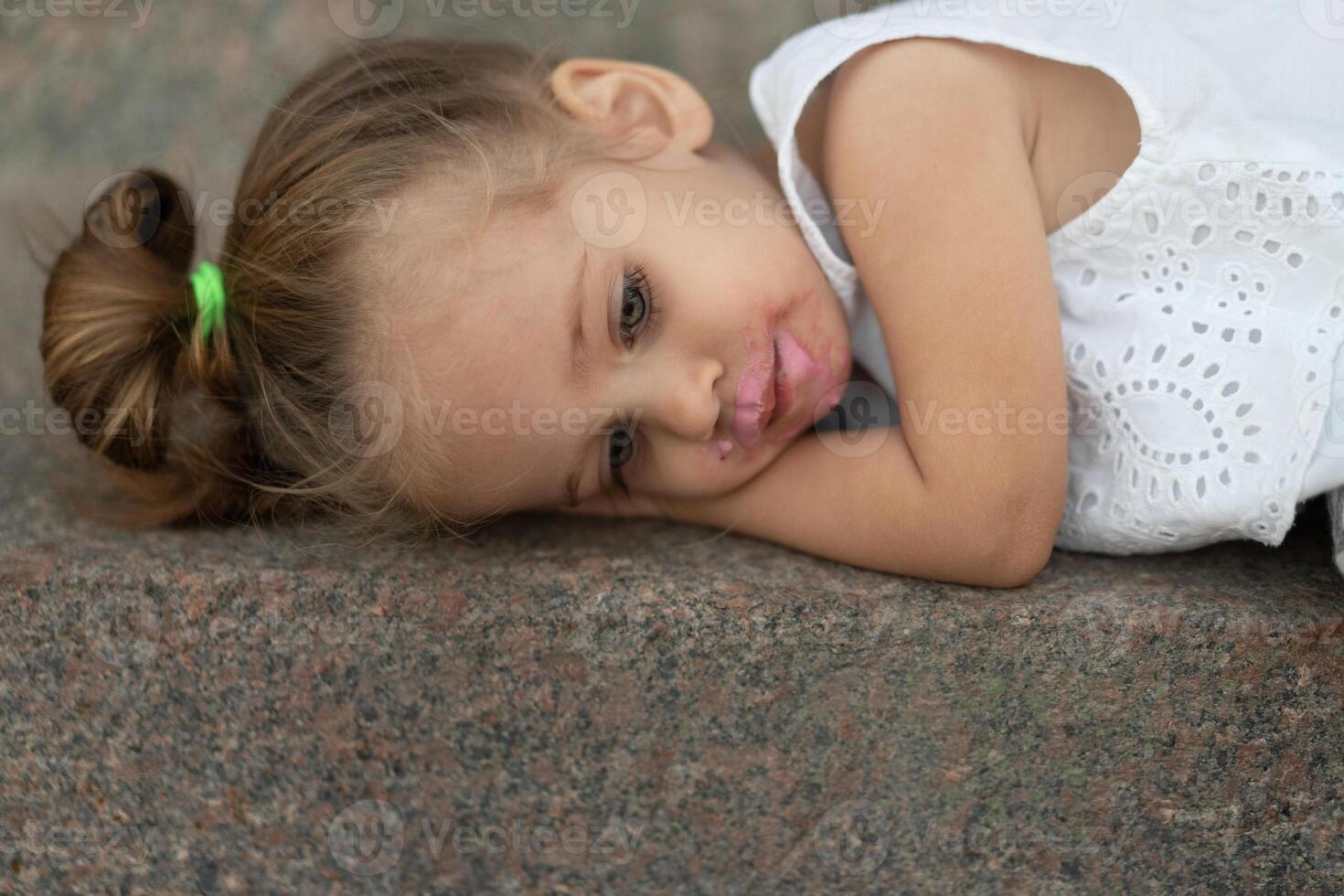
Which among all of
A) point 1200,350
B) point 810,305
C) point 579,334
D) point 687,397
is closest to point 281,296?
point 579,334

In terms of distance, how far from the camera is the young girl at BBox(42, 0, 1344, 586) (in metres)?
1.17

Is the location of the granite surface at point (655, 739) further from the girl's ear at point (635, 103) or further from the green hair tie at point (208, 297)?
the girl's ear at point (635, 103)

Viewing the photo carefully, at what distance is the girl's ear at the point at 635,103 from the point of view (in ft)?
4.64

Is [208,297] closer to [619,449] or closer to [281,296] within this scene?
[281,296]

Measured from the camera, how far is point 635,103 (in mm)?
1456

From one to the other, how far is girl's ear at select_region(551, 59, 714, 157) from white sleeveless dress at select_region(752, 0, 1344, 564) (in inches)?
7.0

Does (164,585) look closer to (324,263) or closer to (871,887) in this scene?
(324,263)

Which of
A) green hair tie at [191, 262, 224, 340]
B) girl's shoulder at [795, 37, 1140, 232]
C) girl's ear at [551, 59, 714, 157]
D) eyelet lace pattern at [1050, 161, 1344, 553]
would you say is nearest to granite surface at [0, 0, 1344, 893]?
eyelet lace pattern at [1050, 161, 1344, 553]

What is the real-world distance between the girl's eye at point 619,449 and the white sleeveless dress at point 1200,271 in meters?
0.47

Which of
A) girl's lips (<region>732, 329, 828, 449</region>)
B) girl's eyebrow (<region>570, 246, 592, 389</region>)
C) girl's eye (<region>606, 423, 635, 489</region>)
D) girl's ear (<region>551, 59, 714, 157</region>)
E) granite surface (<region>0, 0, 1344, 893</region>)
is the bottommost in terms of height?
granite surface (<region>0, 0, 1344, 893</region>)

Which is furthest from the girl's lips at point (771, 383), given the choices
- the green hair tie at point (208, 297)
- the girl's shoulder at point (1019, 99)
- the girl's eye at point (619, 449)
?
the green hair tie at point (208, 297)

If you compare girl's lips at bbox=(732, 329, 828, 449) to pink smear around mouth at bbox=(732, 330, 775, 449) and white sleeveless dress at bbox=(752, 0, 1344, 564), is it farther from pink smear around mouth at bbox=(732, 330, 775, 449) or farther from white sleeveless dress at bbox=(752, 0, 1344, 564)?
white sleeveless dress at bbox=(752, 0, 1344, 564)

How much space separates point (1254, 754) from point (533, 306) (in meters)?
0.82

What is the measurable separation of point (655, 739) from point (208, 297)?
730 mm
